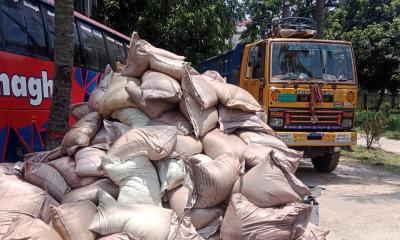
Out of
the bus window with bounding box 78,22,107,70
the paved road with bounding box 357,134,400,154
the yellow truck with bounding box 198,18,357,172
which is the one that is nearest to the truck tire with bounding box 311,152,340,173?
the yellow truck with bounding box 198,18,357,172

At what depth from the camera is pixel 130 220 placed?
2.71 meters

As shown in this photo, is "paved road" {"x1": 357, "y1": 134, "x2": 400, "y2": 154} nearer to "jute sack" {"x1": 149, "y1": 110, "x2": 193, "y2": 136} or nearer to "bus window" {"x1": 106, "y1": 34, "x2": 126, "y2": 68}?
"bus window" {"x1": 106, "y1": 34, "x2": 126, "y2": 68}

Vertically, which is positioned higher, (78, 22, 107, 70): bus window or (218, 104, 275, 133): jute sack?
(78, 22, 107, 70): bus window

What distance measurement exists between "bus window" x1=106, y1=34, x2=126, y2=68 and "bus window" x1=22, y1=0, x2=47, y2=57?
295cm

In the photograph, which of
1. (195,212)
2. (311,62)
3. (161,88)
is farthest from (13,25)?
(311,62)

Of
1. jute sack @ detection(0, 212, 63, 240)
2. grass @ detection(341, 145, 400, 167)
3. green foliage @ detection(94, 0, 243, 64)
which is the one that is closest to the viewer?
jute sack @ detection(0, 212, 63, 240)

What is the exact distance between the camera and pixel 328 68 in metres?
8.41

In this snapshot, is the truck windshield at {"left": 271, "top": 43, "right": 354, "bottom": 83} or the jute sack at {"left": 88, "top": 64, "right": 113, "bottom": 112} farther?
the truck windshield at {"left": 271, "top": 43, "right": 354, "bottom": 83}

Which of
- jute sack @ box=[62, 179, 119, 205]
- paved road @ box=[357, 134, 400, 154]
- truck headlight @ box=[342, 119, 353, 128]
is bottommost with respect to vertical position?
paved road @ box=[357, 134, 400, 154]

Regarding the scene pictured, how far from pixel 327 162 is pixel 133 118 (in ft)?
22.0

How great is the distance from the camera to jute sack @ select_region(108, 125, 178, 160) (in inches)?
121

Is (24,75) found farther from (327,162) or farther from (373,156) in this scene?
(373,156)

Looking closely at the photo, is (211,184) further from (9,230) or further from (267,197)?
(9,230)

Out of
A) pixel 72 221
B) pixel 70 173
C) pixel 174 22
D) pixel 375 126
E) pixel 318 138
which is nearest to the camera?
pixel 72 221
